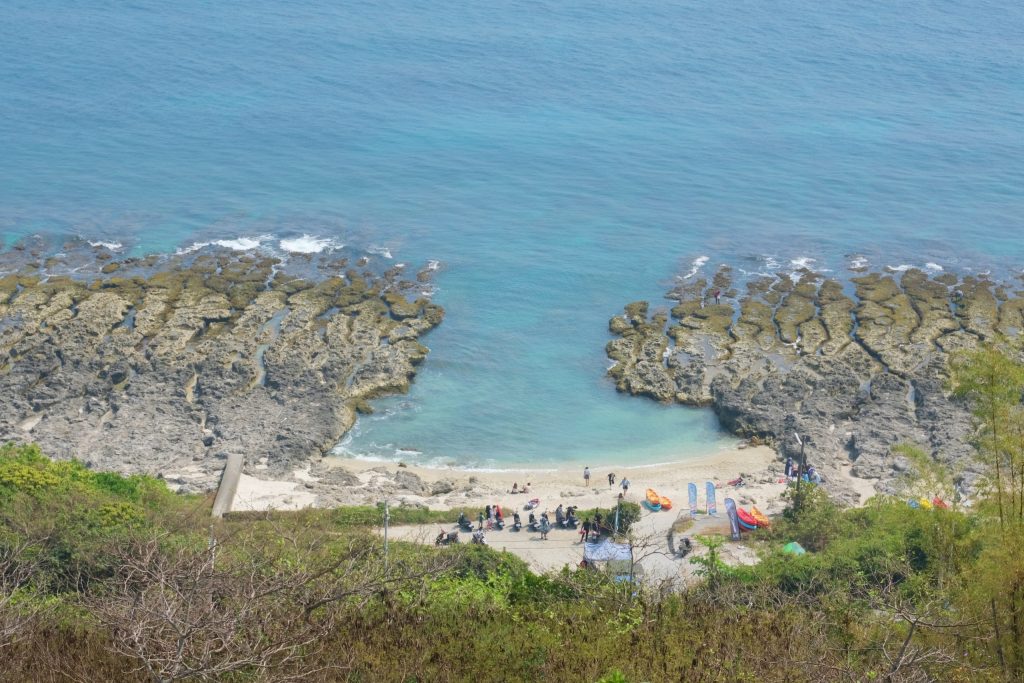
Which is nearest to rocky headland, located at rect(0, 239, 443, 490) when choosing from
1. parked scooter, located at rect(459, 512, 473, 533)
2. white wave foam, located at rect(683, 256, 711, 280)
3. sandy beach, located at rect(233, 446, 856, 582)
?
sandy beach, located at rect(233, 446, 856, 582)

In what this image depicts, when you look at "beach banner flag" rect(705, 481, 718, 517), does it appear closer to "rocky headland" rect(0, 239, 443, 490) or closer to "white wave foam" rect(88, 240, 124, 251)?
"rocky headland" rect(0, 239, 443, 490)

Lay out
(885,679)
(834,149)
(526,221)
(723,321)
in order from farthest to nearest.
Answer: (834,149)
(526,221)
(723,321)
(885,679)

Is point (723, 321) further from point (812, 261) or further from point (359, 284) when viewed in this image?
point (359, 284)

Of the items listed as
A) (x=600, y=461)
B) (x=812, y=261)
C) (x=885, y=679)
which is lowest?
(x=600, y=461)

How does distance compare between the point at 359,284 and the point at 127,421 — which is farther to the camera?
the point at 359,284

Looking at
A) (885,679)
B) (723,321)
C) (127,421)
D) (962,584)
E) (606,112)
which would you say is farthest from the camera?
(606,112)

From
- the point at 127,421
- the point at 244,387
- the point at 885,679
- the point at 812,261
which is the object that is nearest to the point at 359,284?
the point at 244,387
